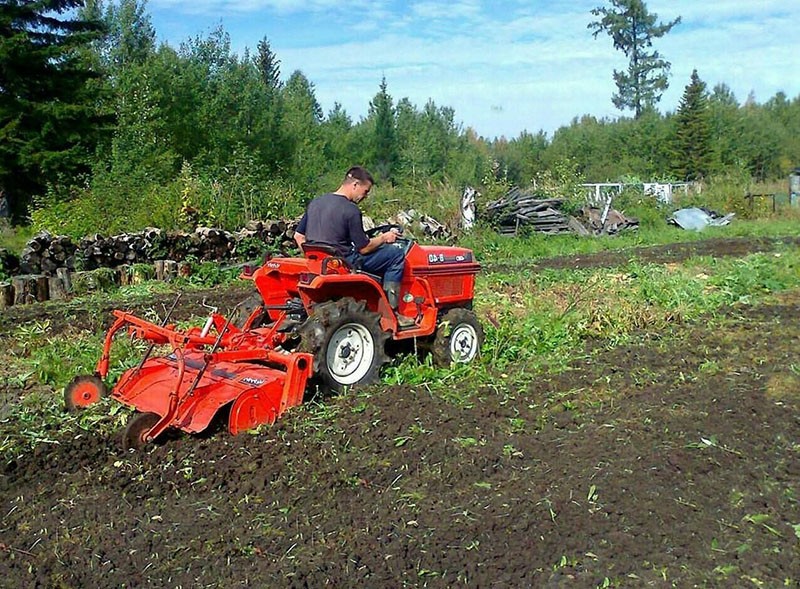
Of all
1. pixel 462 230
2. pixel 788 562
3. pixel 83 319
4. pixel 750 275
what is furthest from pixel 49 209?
pixel 788 562

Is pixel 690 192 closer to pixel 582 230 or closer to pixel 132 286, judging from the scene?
pixel 582 230

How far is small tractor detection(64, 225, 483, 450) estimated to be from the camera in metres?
5.43

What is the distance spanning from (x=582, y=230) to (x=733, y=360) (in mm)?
14683

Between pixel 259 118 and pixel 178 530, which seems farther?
pixel 259 118

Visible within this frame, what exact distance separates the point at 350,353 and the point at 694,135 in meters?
45.2

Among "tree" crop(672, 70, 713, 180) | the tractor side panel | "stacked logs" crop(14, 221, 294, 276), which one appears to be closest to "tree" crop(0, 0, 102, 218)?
"stacked logs" crop(14, 221, 294, 276)

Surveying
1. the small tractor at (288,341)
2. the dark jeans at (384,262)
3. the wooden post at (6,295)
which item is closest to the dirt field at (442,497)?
the small tractor at (288,341)

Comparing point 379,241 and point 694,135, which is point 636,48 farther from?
point 379,241

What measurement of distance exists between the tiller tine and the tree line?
8633mm

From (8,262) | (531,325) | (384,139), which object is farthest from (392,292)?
(384,139)

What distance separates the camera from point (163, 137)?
24.0 m

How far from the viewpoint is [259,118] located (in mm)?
27703

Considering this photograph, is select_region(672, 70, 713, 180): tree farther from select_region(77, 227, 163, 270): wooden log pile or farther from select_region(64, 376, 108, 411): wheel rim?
select_region(64, 376, 108, 411): wheel rim

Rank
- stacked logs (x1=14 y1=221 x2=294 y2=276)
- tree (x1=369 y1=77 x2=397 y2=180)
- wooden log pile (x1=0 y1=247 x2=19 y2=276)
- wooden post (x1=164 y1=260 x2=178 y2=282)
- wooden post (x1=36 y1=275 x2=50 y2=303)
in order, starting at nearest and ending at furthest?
wooden post (x1=36 y1=275 x2=50 y2=303) < wooden log pile (x1=0 y1=247 x2=19 y2=276) < stacked logs (x1=14 y1=221 x2=294 y2=276) < wooden post (x1=164 y1=260 x2=178 y2=282) < tree (x1=369 y1=77 x2=397 y2=180)
